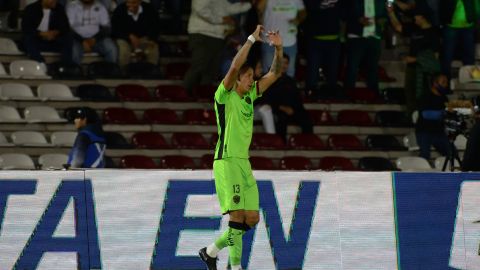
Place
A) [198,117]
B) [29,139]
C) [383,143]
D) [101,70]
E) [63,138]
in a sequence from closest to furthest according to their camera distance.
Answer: [29,139], [63,138], [198,117], [383,143], [101,70]

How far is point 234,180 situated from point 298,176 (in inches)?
53.5

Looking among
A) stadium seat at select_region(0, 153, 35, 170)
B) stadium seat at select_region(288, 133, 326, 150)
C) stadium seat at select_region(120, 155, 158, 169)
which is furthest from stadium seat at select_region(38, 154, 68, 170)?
stadium seat at select_region(288, 133, 326, 150)

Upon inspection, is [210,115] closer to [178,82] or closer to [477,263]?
[178,82]

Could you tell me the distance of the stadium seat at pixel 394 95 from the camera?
2285cm

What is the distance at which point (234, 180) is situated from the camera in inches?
562

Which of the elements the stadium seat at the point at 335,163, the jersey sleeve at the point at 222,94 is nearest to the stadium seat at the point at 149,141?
the stadium seat at the point at 335,163

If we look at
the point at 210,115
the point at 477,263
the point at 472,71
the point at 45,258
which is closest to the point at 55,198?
the point at 45,258

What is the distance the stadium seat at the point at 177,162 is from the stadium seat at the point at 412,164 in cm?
328

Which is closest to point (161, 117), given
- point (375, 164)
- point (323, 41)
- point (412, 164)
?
point (323, 41)

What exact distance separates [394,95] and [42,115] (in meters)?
6.18

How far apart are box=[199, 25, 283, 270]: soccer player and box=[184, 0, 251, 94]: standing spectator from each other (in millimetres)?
7223

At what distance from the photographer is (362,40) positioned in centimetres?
2248

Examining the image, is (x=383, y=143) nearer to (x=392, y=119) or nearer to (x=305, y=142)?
(x=392, y=119)

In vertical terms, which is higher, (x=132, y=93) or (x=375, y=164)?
(x=132, y=93)
